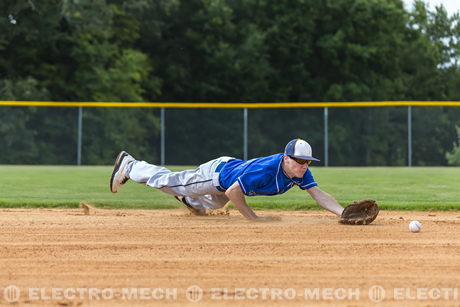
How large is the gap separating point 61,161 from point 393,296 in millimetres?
20623

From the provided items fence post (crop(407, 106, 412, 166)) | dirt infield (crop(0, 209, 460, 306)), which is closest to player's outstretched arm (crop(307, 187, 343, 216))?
dirt infield (crop(0, 209, 460, 306))

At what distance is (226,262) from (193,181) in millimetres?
2873

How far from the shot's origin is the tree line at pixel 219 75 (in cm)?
2433

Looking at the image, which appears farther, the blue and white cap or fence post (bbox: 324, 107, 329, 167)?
fence post (bbox: 324, 107, 329, 167)

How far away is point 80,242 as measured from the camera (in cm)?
704

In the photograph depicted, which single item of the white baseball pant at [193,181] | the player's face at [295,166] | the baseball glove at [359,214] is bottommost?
the baseball glove at [359,214]

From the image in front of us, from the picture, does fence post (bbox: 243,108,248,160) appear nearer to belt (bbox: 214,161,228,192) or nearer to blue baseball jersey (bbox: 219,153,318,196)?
belt (bbox: 214,161,228,192)

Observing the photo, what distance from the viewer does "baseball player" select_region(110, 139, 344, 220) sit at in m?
8.02

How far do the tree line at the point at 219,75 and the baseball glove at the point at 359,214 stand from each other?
15.7 metres

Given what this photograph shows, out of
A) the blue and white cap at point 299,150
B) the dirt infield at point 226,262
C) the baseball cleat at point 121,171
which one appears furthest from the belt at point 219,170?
the baseball cleat at point 121,171

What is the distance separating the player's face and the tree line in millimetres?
16197

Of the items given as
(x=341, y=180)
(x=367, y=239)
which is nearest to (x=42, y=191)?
(x=341, y=180)

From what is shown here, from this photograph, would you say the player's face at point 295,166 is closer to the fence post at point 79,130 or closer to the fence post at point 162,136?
the fence post at point 162,136

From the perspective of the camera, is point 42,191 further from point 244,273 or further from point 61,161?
point 61,161
